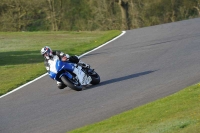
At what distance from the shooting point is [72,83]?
14.7 meters

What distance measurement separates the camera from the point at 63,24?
1993 inches

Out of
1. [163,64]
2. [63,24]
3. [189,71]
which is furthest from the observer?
[63,24]

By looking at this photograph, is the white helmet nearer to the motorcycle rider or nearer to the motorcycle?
the motorcycle rider

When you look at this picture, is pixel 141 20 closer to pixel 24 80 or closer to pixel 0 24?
pixel 0 24

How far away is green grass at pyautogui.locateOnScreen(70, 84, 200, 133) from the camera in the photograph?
8391mm

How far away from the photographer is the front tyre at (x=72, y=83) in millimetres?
14625

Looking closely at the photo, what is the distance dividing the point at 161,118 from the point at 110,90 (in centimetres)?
469

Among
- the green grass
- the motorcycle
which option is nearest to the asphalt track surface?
the motorcycle

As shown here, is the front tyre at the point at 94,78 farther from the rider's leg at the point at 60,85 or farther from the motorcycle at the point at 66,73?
the rider's leg at the point at 60,85

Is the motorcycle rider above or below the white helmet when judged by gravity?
below

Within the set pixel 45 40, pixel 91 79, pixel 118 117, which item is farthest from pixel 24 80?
pixel 45 40

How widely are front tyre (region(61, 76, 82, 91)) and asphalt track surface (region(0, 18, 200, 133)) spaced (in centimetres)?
17

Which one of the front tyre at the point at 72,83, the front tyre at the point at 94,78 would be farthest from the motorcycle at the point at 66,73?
the front tyre at the point at 94,78

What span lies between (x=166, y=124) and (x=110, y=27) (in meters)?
37.2
